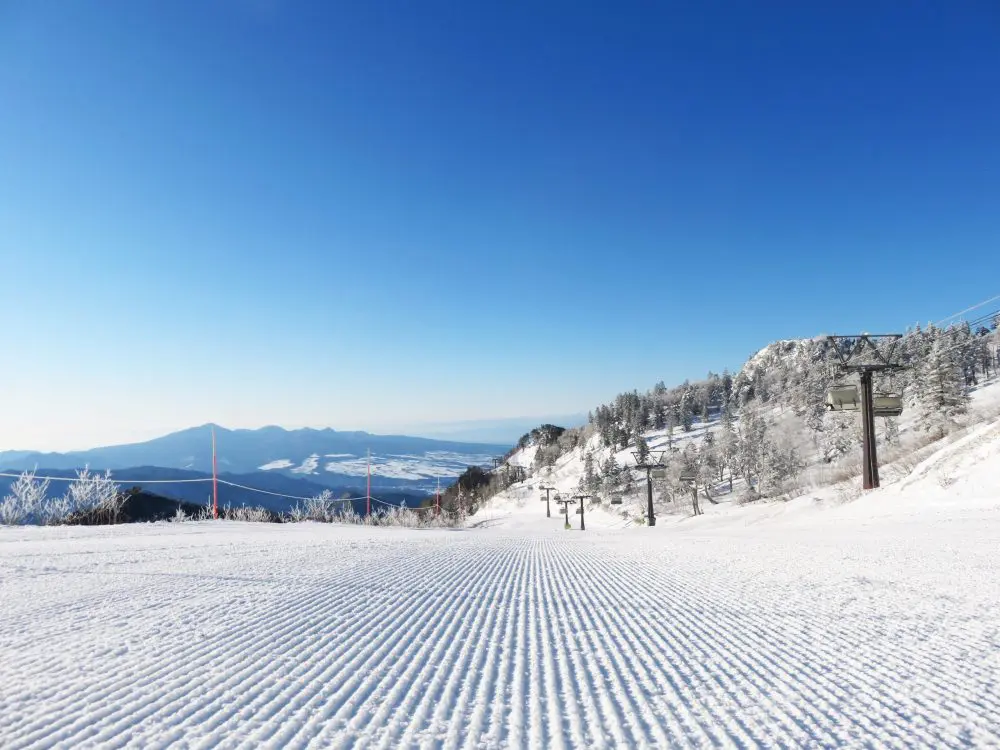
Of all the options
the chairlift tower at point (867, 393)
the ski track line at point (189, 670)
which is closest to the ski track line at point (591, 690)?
the ski track line at point (189, 670)

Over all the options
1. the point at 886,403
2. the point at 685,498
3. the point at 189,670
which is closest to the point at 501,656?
the point at 189,670

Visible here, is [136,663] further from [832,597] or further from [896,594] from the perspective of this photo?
[896,594]

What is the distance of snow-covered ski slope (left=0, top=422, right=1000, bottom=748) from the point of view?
1546mm

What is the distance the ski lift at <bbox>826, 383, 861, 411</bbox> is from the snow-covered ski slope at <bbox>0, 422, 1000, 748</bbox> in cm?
1676

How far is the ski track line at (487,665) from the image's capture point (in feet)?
5.03

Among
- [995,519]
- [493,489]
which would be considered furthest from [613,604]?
[493,489]

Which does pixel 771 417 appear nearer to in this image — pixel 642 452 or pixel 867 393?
pixel 642 452

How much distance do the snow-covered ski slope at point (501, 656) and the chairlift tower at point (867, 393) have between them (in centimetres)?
1533

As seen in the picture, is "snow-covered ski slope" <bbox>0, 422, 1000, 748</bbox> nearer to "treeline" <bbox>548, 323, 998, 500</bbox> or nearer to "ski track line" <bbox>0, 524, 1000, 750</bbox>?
"ski track line" <bbox>0, 524, 1000, 750</bbox>

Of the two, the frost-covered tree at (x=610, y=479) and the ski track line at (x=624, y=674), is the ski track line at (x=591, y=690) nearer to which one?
the ski track line at (x=624, y=674)

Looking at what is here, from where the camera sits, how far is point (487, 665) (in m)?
2.15

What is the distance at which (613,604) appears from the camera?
11.2 feet

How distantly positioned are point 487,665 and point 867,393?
21.0m

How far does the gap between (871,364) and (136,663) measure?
→ 2197 cm
